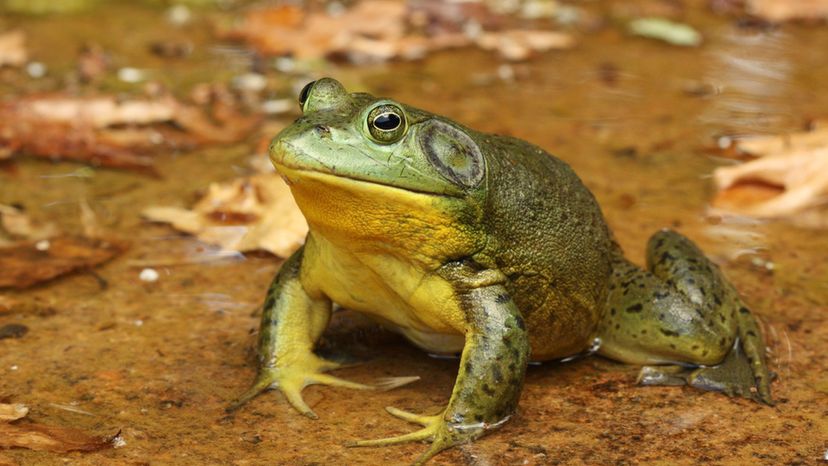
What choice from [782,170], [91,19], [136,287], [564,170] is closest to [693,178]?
[782,170]

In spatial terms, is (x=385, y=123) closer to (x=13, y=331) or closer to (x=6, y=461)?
(x=6, y=461)

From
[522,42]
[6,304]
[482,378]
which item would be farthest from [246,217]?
[522,42]

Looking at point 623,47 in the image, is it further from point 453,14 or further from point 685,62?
point 453,14

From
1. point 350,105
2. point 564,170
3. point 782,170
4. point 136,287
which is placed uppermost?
point 350,105

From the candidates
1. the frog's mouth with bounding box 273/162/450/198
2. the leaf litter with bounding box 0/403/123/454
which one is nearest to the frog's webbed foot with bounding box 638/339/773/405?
the frog's mouth with bounding box 273/162/450/198

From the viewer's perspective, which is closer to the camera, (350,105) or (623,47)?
(350,105)

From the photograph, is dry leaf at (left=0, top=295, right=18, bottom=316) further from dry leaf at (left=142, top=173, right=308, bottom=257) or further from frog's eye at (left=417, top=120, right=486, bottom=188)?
frog's eye at (left=417, top=120, right=486, bottom=188)

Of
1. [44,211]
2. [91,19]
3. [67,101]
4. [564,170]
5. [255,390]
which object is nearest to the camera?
[255,390]

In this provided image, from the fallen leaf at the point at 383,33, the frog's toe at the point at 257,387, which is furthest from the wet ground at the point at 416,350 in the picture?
the fallen leaf at the point at 383,33
